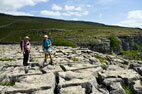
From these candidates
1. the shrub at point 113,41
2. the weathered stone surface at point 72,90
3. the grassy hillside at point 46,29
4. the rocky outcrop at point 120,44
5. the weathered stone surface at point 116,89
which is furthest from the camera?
the shrub at point 113,41

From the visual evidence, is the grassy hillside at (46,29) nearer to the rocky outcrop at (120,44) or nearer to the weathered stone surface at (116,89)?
the rocky outcrop at (120,44)

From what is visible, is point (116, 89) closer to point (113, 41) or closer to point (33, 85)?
point (33, 85)

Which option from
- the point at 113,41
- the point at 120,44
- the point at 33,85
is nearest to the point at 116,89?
the point at 33,85

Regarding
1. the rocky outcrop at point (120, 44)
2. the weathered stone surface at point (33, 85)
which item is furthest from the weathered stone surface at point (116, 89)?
the rocky outcrop at point (120, 44)

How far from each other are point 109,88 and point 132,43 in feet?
317

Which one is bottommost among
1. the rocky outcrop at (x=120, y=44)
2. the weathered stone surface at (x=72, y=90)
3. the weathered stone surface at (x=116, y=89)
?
the rocky outcrop at (x=120, y=44)

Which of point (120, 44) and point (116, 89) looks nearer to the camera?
point (116, 89)

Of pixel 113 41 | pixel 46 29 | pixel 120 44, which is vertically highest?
pixel 46 29

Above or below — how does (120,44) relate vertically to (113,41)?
below

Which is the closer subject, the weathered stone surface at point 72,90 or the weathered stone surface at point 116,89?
the weathered stone surface at point 72,90

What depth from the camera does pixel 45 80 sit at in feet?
19.6

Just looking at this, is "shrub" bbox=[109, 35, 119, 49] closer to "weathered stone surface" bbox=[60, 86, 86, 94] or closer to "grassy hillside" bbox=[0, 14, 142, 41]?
Result: "grassy hillside" bbox=[0, 14, 142, 41]

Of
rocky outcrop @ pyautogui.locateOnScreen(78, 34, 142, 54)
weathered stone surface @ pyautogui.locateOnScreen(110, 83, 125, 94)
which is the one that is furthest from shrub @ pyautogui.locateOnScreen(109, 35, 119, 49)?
weathered stone surface @ pyautogui.locateOnScreen(110, 83, 125, 94)

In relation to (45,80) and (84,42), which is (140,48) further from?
(45,80)
